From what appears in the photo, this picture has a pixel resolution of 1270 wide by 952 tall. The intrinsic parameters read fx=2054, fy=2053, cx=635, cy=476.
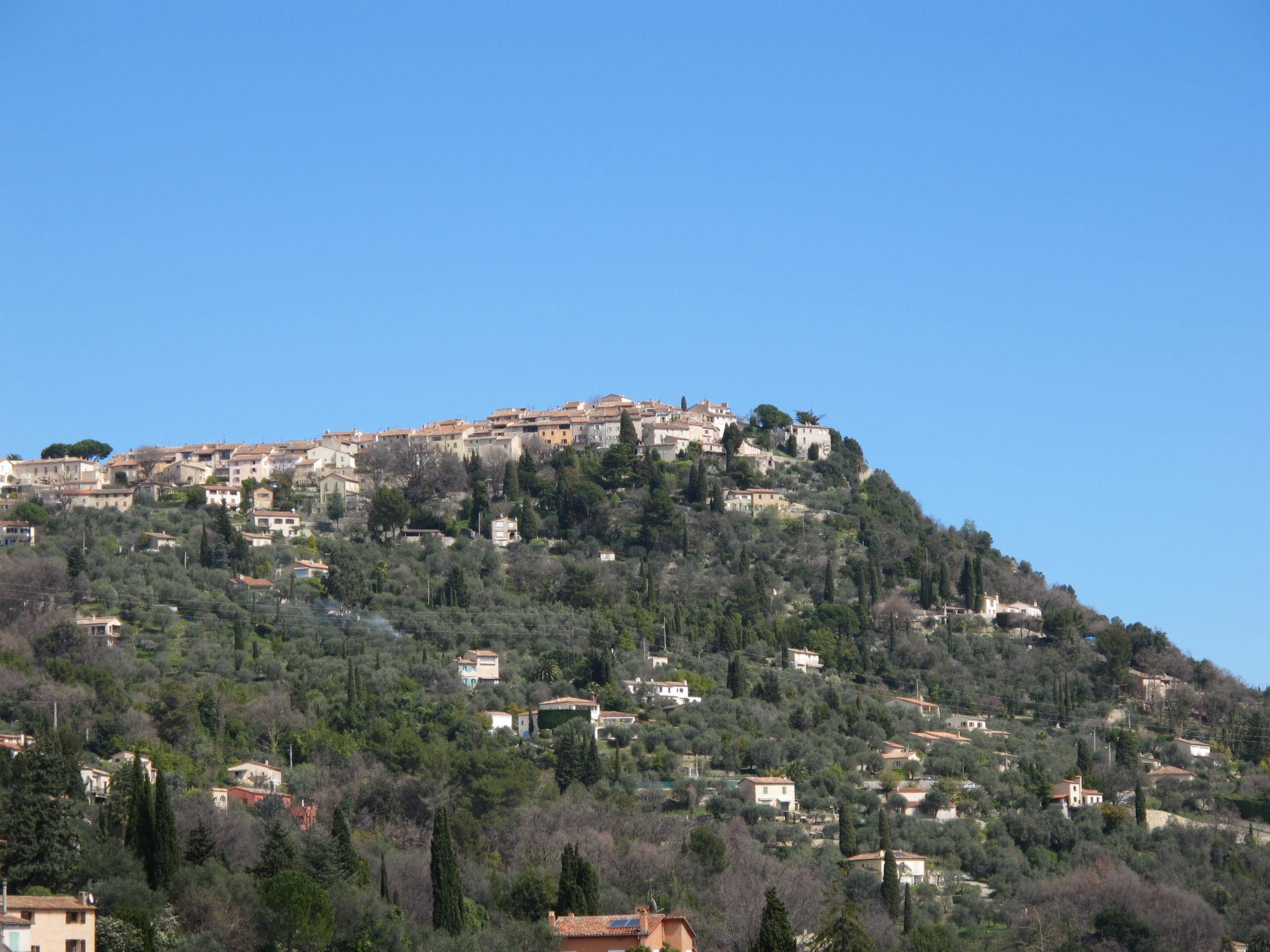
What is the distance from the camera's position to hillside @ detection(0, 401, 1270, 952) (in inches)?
1971

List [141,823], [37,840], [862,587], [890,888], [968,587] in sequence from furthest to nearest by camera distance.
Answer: [968,587] < [862,587] < [890,888] < [141,823] < [37,840]

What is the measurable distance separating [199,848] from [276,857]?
175cm

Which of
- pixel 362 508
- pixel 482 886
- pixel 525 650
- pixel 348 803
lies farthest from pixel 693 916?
pixel 362 508

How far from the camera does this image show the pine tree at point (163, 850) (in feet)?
138

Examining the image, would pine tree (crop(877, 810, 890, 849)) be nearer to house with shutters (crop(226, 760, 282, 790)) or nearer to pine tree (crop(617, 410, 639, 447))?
house with shutters (crop(226, 760, 282, 790))

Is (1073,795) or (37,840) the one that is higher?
(1073,795)

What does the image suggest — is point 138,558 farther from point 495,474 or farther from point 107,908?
point 107,908

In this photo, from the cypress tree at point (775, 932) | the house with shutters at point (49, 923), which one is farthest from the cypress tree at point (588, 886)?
the house with shutters at point (49, 923)

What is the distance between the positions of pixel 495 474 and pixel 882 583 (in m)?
20.8

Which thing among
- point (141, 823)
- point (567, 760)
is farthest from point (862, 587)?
point (141, 823)

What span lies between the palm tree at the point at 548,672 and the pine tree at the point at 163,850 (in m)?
34.4

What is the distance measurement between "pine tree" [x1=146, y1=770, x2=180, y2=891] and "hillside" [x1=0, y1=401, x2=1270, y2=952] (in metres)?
0.09

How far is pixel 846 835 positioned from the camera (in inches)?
2525

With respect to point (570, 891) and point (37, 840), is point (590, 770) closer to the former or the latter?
point (570, 891)
